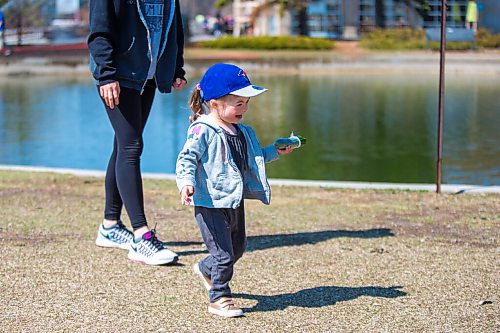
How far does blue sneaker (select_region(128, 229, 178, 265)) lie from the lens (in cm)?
525

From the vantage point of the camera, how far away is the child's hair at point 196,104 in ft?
14.6

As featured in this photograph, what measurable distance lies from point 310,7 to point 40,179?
32.6 m

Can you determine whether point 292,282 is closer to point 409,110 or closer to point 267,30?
point 409,110

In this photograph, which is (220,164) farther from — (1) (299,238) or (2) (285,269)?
(1) (299,238)

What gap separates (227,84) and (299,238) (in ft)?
6.51

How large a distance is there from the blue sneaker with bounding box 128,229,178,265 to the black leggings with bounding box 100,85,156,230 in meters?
0.10

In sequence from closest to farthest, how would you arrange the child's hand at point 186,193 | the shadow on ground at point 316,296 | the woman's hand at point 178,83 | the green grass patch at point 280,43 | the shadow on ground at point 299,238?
the child's hand at point 186,193, the shadow on ground at point 316,296, the woman's hand at point 178,83, the shadow on ground at point 299,238, the green grass patch at point 280,43

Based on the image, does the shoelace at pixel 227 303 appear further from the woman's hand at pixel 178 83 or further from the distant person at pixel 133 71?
the woman's hand at pixel 178 83

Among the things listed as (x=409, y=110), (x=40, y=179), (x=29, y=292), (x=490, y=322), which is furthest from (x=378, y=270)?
(x=409, y=110)

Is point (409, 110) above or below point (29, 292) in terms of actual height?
below

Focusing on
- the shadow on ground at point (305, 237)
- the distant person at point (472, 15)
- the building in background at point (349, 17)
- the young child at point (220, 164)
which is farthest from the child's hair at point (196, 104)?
the building in background at point (349, 17)

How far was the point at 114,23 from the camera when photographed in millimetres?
5230

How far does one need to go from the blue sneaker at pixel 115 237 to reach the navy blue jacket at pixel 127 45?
2.88 feet

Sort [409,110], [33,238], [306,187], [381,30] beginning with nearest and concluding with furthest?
[33,238]
[306,187]
[409,110]
[381,30]
